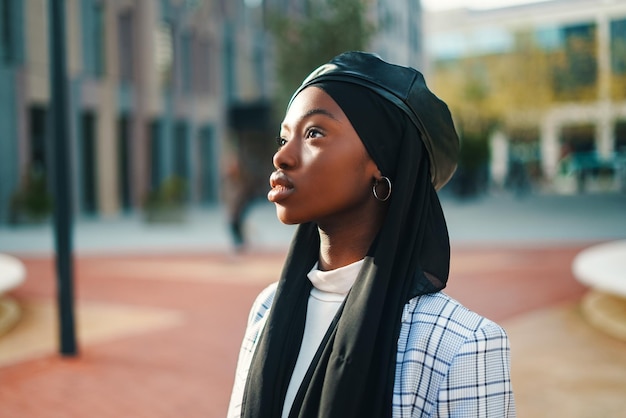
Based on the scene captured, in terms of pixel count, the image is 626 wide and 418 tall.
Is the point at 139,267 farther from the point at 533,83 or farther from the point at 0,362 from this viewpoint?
the point at 533,83

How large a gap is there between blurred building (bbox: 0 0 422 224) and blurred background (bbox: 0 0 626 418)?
0.07 meters

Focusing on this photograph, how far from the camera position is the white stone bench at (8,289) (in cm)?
754

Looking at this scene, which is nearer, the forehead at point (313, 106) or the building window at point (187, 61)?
the forehead at point (313, 106)

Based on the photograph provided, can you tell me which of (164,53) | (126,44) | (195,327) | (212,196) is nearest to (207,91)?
(164,53)

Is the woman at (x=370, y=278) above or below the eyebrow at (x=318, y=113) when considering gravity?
below

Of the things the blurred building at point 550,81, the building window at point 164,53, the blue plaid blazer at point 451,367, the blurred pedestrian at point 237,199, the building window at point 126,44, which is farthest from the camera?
the blurred building at point 550,81

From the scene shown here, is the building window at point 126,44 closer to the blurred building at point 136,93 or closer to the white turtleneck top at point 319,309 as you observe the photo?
the blurred building at point 136,93

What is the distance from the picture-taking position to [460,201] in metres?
33.7

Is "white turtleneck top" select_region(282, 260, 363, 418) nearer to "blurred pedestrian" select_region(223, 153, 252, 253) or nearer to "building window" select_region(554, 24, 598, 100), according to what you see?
"blurred pedestrian" select_region(223, 153, 252, 253)

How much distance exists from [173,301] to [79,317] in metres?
1.23

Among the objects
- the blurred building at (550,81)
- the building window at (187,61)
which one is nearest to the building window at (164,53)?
the building window at (187,61)

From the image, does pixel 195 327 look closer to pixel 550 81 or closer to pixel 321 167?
pixel 321 167

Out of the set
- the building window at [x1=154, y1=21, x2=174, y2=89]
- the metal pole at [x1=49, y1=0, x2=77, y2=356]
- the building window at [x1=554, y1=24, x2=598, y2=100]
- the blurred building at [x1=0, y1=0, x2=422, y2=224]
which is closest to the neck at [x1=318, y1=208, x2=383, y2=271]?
the metal pole at [x1=49, y1=0, x2=77, y2=356]

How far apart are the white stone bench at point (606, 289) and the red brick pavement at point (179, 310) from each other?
630 mm
